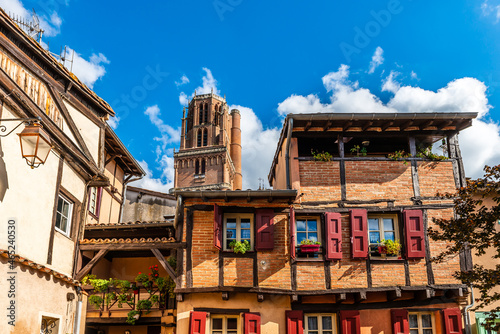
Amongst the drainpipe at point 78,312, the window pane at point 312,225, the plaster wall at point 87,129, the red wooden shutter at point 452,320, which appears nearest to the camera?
the drainpipe at point 78,312

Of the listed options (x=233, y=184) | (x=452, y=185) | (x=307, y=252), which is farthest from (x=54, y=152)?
(x=233, y=184)

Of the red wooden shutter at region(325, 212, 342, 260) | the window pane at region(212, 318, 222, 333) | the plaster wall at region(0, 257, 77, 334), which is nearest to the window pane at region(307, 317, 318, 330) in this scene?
the red wooden shutter at region(325, 212, 342, 260)

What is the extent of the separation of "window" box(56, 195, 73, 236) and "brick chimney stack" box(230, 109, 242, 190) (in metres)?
64.2

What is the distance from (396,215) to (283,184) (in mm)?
3577

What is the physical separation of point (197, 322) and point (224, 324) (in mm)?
788

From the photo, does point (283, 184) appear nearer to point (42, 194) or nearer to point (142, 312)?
point (142, 312)

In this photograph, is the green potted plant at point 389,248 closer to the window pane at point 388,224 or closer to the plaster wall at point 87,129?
the window pane at point 388,224

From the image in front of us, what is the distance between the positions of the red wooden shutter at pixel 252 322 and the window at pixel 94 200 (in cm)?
739

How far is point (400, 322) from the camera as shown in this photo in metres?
12.7

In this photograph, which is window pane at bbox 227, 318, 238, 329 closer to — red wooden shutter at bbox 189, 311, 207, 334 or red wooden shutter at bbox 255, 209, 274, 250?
red wooden shutter at bbox 189, 311, 207, 334

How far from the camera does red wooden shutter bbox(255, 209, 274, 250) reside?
42.9 ft

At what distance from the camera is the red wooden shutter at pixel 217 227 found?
12726 millimetres

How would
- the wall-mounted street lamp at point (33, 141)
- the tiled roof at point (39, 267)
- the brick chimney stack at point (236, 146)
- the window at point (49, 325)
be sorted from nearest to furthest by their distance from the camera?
the wall-mounted street lamp at point (33, 141)
the tiled roof at point (39, 267)
the window at point (49, 325)
the brick chimney stack at point (236, 146)

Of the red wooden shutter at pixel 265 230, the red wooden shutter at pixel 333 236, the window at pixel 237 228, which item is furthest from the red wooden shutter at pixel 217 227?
the red wooden shutter at pixel 333 236
